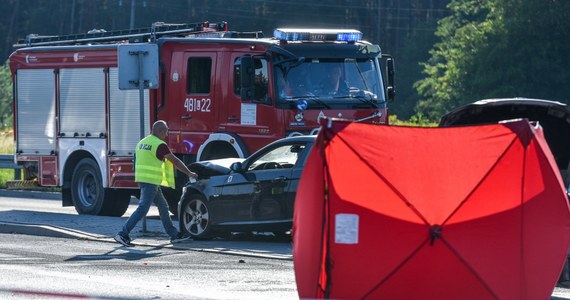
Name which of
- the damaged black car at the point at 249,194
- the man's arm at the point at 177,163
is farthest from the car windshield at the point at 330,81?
the man's arm at the point at 177,163

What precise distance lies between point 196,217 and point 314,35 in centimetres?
432

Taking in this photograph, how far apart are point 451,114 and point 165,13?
66715mm

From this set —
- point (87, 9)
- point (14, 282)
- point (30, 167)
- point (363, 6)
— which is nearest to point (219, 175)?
point (14, 282)

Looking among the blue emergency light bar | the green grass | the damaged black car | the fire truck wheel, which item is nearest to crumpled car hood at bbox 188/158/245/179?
the damaged black car

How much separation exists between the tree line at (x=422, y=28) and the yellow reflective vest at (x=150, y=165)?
3753 centimetres

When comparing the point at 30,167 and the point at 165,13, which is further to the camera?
the point at 165,13

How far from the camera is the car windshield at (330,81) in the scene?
61.6 feet

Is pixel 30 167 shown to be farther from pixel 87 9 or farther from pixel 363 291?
pixel 87 9

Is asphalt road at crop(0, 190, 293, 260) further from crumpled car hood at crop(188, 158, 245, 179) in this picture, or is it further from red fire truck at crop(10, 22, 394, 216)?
red fire truck at crop(10, 22, 394, 216)

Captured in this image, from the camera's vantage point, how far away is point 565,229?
870 cm

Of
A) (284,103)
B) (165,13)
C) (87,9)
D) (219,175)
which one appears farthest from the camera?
(165,13)

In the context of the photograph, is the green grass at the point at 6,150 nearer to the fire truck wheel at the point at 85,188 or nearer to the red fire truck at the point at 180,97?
the red fire truck at the point at 180,97

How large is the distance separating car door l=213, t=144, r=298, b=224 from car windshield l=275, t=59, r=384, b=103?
312cm

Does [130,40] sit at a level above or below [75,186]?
above
